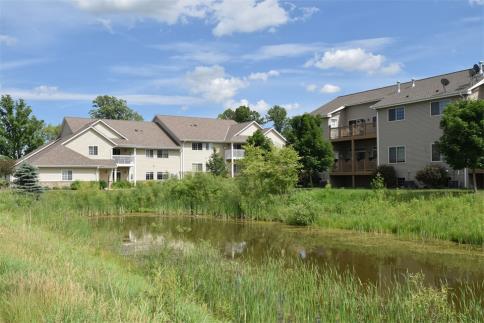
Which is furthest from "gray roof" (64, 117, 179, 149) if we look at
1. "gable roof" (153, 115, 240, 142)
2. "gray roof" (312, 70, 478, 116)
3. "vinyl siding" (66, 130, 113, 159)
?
"gray roof" (312, 70, 478, 116)

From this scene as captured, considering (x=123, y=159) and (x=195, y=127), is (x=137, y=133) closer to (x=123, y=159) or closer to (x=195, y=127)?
(x=123, y=159)

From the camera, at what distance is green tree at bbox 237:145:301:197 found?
2681 centimetres

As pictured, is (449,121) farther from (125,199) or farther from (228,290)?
(125,199)

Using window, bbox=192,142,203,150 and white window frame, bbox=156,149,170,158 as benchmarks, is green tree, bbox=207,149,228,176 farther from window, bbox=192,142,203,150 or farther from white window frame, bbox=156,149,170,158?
white window frame, bbox=156,149,170,158

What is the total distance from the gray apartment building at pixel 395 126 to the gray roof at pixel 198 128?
17.6 m

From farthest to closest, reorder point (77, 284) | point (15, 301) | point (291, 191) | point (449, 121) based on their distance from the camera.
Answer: point (291, 191) → point (449, 121) → point (77, 284) → point (15, 301)

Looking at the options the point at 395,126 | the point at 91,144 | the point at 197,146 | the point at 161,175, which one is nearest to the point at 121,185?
the point at 91,144

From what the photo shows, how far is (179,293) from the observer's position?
804 cm

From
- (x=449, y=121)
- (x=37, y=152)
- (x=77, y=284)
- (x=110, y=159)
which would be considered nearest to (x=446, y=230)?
(x=449, y=121)

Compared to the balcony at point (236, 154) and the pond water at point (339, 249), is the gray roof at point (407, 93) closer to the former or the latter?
the balcony at point (236, 154)

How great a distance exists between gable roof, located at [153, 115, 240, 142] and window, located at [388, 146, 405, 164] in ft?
85.0

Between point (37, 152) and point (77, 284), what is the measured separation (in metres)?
45.6

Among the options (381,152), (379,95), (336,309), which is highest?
(379,95)

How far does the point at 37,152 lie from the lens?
47.7 m
